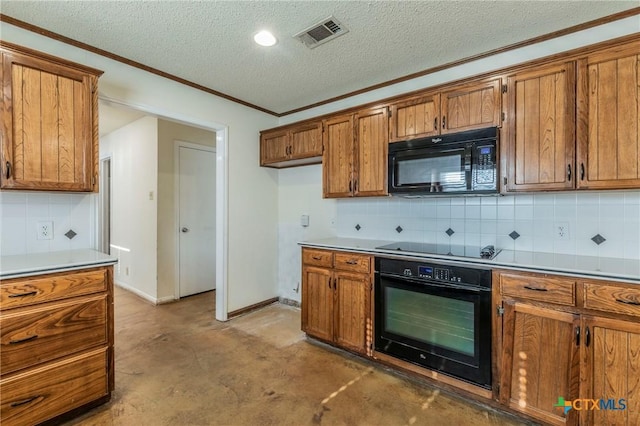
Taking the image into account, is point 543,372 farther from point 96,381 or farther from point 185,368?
point 96,381

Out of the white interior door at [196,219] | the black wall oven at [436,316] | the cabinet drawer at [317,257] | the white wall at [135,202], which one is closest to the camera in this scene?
the black wall oven at [436,316]

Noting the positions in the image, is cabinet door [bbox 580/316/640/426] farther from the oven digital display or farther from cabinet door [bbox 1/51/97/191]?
cabinet door [bbox 1/51/97/191]

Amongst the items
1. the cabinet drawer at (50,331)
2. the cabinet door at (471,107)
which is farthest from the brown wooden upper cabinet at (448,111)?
the cabinet drawer at (50,331)

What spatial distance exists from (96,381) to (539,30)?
3.81m

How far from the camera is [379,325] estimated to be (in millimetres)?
2455

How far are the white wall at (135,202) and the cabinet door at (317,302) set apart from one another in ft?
7.45

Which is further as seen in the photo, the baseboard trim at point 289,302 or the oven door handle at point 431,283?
the baseboard trim at point 289,302

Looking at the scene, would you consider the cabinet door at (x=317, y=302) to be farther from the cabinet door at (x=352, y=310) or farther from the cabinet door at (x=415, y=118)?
the cabinet door at (x=415, y=118)

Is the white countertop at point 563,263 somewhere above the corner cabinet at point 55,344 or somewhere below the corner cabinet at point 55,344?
above

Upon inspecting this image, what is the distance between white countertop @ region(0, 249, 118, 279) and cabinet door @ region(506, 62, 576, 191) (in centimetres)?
279

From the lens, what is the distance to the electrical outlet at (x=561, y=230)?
2174mm

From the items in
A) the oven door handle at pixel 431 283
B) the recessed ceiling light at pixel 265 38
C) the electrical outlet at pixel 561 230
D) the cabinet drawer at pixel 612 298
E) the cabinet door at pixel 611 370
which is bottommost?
the cabinet door at pixel 611 370

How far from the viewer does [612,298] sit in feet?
5.24

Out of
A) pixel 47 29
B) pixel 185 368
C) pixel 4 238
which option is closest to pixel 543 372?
pixel 185 368
